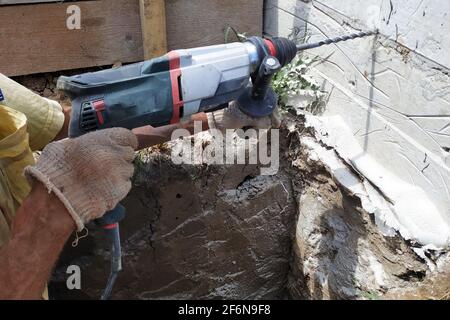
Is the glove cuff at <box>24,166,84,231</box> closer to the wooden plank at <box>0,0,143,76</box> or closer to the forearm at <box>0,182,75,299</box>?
the forearm at <box>0,182,75,299</box>

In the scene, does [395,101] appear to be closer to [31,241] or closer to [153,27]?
[153,27]

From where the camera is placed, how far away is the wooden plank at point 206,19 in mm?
2000

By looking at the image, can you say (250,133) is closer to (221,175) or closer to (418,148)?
(221,175)

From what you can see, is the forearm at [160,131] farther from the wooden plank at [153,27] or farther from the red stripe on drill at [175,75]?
the wooden plank at [153,27]

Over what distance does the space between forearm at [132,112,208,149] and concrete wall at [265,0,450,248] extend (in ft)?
1.89

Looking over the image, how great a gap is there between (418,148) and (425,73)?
247 millimetres

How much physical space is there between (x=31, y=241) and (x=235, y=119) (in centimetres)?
69

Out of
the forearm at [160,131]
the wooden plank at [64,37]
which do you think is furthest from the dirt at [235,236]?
the forearm at [160,131]

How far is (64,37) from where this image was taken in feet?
6.32

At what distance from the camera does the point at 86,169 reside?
107cm

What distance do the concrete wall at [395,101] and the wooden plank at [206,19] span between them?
0.30 m

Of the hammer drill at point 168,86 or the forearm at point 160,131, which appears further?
the forearm at point 160,131

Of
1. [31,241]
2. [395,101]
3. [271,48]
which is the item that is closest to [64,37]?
[271,48]

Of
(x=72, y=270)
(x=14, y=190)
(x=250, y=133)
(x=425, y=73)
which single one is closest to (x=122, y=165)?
(x=14, y=190)
